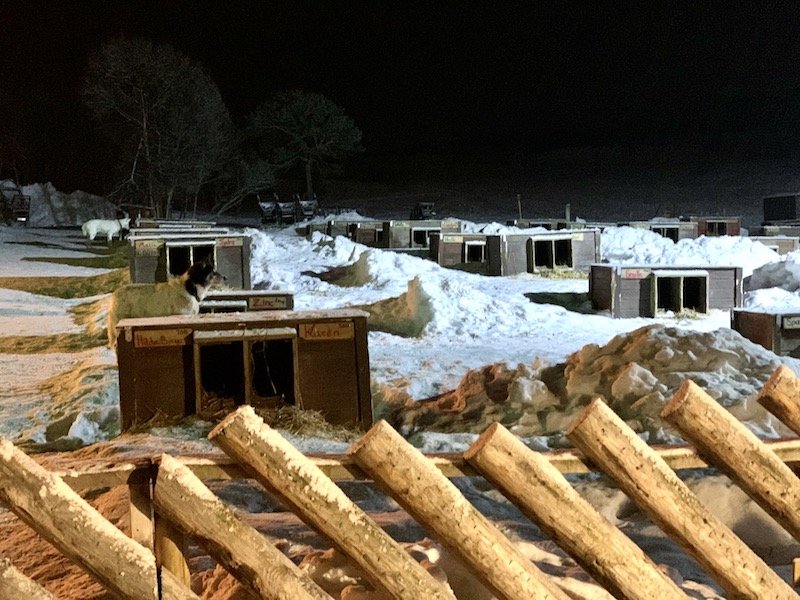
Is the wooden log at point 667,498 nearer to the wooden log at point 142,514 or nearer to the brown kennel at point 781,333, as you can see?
the wooden log at point 142,514

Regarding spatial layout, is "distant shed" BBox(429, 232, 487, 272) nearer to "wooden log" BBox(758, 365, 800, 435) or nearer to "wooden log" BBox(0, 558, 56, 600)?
"wooden log" BBox(758, 365, 800, 435)

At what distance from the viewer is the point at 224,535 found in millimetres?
2152

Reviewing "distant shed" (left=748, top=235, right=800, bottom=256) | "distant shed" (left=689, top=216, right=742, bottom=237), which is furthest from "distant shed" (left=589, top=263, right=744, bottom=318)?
"distant shed" (left=689, top=216, right=742, bottom=237)

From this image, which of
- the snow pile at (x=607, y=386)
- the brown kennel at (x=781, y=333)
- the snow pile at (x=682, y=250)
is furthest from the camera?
the snow pile at (x=682, y=250)

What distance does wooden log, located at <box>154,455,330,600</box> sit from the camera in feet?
7.02

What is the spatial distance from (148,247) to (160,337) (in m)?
9.06

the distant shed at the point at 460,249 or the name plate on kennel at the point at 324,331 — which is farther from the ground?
the name plate on kennel at the point at 324,331

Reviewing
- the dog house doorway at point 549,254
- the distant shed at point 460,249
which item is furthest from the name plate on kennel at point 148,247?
the dog house doorway at point 549,254

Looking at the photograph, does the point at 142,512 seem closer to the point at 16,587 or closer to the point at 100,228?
the point at 16,587

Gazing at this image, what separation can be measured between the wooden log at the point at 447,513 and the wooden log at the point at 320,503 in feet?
0.38

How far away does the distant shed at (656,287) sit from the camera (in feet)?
44.5

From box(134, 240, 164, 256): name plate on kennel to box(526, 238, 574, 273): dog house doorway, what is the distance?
327 inches

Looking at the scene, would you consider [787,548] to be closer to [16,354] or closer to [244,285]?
[16,354]

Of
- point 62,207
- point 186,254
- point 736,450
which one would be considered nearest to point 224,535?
point 736,450
